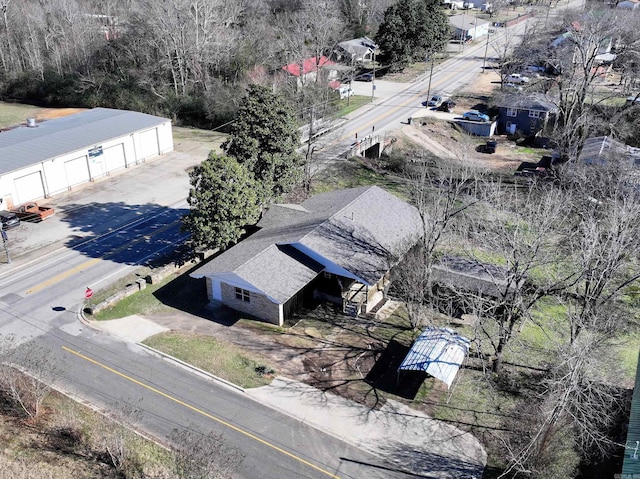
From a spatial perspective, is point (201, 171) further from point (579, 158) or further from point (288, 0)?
point (288, 0)

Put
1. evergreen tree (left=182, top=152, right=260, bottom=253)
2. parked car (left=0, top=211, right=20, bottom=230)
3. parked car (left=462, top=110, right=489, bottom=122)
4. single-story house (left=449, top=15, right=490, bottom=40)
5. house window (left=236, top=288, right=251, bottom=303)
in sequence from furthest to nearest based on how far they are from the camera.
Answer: single-story house (left=449, top=15, right=490, bottom=40) < parked car (left=462, top=110, right=489, bottom=122) < parked car (left=0, top=211, right=20, bottom=230) < evergreen tree (left=182, top=152, right=260, bottom=253) < house window (left=236, top=288, right=251, bottom=303)

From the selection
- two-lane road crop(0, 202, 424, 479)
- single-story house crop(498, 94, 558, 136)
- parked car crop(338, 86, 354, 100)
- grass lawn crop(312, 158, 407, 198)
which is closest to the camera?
two-lane road crop(0, 202, 424, 479)

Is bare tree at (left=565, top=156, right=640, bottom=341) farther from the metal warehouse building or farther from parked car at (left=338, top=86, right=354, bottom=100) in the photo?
the metal warehouse building

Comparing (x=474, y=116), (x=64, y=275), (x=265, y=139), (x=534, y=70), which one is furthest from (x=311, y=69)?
(x=64, y=275)

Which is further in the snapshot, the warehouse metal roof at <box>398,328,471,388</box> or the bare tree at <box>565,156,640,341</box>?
the warehouse metal roof at <box>398,328,471,388</box>

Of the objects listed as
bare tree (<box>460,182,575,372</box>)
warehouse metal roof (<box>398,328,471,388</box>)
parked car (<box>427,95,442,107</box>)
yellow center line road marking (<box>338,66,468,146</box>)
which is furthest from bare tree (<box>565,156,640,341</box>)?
parked car (<box>427,95,442,107</box>)

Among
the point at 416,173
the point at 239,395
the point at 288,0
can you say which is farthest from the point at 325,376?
the point at 288,0
